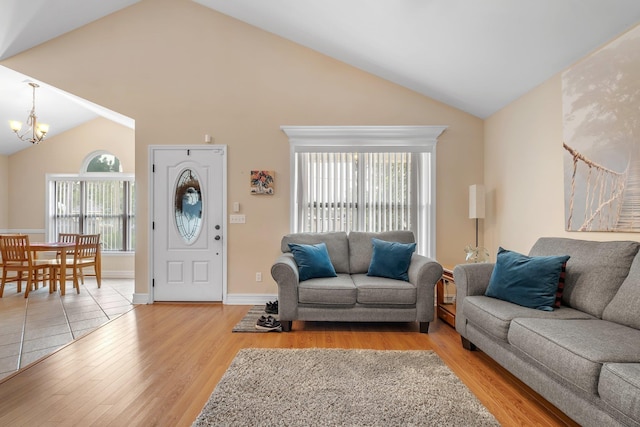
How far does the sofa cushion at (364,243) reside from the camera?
3828 millimetres

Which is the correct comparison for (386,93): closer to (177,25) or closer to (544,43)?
(544,43)

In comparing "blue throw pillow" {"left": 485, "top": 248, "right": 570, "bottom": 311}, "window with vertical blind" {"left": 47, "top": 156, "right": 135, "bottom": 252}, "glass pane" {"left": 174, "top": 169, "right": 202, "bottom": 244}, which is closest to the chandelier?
"window with vertical blind" {"left": 47, "top": 156, "right": 135, "bottom": 252}

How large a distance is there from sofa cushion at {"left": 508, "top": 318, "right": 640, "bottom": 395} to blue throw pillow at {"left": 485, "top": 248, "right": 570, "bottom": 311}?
0.30 metres

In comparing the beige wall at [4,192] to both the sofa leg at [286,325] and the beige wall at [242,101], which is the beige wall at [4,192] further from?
the sofa leg at [286,325]

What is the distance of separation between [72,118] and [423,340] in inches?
265

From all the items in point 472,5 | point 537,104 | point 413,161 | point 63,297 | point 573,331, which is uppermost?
point 472,5

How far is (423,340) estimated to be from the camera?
303cm

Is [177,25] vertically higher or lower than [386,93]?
higher

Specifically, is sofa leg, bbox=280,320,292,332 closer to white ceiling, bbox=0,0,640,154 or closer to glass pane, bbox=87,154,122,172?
white ceiling, bbox=0,0,640,154

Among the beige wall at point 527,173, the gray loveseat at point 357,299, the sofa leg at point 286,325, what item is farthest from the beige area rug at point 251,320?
the beige wall at point 527,173

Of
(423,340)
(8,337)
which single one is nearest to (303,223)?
(423,340)

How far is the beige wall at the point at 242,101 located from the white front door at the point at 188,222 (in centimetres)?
14

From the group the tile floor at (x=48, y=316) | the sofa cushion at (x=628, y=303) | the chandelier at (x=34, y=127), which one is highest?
the chandelier at (x=34, y=127)

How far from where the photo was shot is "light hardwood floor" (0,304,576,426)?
6.19ft
